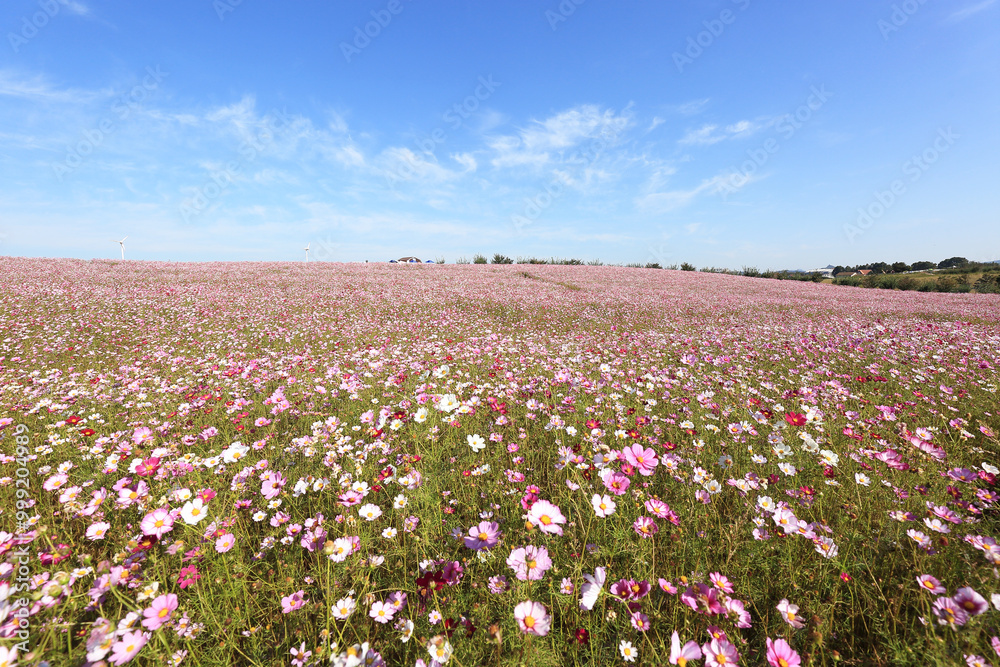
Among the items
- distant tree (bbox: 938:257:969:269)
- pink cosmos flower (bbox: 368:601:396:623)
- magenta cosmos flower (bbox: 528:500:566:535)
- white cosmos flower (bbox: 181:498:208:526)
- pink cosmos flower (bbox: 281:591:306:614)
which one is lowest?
pink cosmos flower (bbox: 281:591:306:614)

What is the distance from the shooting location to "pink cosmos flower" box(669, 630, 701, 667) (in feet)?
4.46

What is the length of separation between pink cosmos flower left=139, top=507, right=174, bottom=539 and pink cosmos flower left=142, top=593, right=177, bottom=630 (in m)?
0.40

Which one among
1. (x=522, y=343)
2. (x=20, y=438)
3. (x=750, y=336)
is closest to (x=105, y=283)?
(x=20, y=438)

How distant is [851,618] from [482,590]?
1.84 metres

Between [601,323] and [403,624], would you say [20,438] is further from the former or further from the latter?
[601,323]

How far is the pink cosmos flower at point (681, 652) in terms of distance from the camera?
1.36m

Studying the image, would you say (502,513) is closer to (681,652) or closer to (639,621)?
(639,621)

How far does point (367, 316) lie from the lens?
11539 millimetres

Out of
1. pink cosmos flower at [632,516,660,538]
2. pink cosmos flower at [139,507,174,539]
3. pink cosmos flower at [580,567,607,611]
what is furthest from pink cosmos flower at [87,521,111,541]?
pink cosmos flower at [632,516,660,538]

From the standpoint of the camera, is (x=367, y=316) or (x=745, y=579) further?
(x=367, y=316)

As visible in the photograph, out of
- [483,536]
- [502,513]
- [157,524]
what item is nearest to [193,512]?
[157,524]

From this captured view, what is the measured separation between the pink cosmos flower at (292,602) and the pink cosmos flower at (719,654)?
1841 millimetres

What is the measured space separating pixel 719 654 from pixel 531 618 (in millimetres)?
760

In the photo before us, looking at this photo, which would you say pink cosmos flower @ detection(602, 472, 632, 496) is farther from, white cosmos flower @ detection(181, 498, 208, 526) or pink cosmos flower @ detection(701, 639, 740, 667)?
white cosmos flower @ detection(181, 498, 208, 526)
